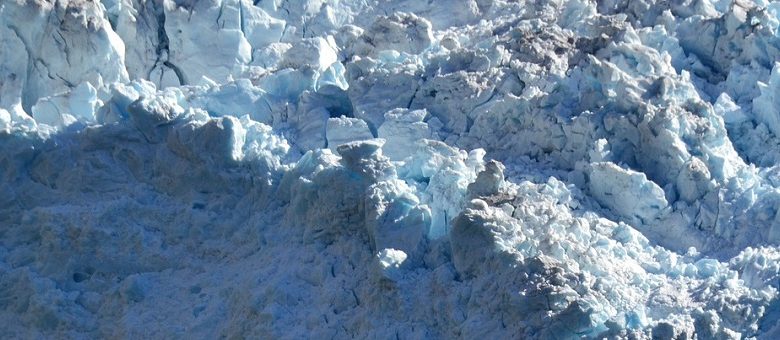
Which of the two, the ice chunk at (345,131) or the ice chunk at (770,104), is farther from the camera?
the ice chunk at (345,131)

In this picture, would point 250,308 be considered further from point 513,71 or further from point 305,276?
point 513,71

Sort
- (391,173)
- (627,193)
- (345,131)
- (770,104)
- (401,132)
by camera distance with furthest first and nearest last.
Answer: (345,131), (401,132), (770,104), (627,193), (391,173)

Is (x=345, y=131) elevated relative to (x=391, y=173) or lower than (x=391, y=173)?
lower

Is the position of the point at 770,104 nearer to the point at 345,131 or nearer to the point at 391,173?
the point at 391,173

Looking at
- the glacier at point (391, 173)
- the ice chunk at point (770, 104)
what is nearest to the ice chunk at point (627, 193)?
the glacier at point (391, 173)

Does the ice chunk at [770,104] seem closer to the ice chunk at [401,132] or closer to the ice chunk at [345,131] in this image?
the ice chunk at [401,132]

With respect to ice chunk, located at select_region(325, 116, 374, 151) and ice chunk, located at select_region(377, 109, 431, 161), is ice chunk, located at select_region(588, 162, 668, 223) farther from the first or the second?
ice chunk, located at select_region(325, 116, 374, 151)

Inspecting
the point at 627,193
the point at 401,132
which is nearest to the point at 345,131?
the point at 401,132

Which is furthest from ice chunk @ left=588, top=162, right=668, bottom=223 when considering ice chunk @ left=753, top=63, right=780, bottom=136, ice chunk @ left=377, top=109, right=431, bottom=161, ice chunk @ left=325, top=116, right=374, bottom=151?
ice chunk @ left=325, top=116, right=374, bottom=151
